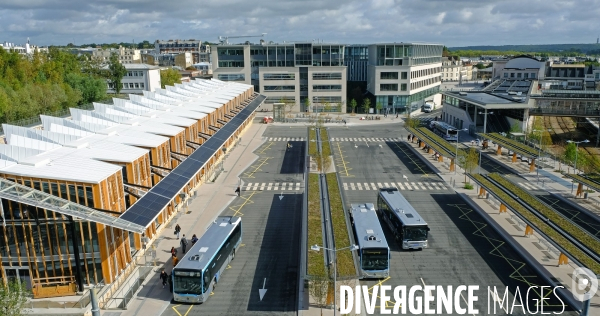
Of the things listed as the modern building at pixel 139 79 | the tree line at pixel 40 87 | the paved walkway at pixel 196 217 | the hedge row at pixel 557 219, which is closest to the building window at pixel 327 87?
the modern building at pixel 139 79

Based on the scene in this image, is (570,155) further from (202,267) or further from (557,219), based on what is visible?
(202,267)

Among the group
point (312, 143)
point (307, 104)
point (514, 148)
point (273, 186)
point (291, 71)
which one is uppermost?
point (291, 71)

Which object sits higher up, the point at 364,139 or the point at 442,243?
the point at 364,139

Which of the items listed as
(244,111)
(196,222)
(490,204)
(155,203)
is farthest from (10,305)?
(244,111)

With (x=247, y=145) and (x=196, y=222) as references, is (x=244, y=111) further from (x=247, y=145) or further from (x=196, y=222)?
(x=196, y=222)

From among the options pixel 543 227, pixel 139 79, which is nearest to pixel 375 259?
pixel 543 227

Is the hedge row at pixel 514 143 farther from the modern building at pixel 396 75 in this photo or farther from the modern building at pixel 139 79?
the modern building at pixel 139 79
